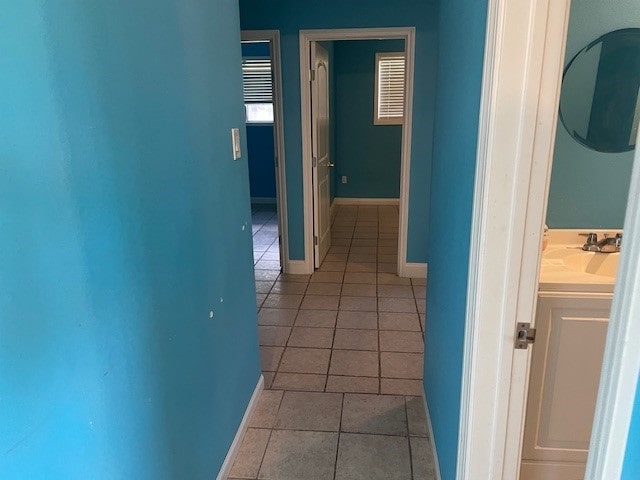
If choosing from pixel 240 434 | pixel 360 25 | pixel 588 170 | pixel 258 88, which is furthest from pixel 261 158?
pixel 588 170

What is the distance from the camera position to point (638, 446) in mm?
671

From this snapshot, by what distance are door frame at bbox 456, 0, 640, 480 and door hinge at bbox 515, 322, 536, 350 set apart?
0.02 m

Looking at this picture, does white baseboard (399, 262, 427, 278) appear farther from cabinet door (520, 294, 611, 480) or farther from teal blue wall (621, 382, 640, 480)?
teal blue wall (621, 382, 640, 480)

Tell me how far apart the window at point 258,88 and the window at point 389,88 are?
147cm

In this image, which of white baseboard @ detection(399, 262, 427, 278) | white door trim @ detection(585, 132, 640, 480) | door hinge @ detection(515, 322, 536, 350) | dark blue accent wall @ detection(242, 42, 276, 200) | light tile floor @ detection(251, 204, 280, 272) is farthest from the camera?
dark blue accent wall @ detection(242, 42, 276, 200)

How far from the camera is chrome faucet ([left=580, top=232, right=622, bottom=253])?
1.84 m

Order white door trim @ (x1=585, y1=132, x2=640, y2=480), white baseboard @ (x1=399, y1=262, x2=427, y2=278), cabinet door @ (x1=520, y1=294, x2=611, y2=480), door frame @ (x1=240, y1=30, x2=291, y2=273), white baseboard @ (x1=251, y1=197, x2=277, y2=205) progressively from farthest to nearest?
white baseboard @ (x1=251, y1=197, x2=277, y2=205) < white baseboard @ (x1=399, y1=262, x2=427, y2=278) < door frame @ (x1=240, y1=30, x2=291, y2=273) < cabinet door @ (x1=520, y1=294, x2=611, y2=480) < white door trim @ (x1=585, y1=132, x2=640, y2=480)

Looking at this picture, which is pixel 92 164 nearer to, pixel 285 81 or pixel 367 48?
pixel 285 81

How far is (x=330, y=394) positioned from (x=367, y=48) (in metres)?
5.14

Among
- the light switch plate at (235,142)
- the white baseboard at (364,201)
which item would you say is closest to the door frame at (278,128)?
the light switch plate at (235,142)

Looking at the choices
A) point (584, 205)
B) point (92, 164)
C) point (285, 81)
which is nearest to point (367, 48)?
point (285, 81)

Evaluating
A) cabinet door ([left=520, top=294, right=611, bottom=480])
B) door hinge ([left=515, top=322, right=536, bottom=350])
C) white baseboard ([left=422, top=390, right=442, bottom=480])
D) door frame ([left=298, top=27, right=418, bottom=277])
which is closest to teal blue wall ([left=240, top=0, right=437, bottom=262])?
door frame ([left=298, top=27, right=418, bottom=277])

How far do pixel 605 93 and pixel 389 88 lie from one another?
4821 mm

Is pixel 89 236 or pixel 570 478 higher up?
pixel 89 236
